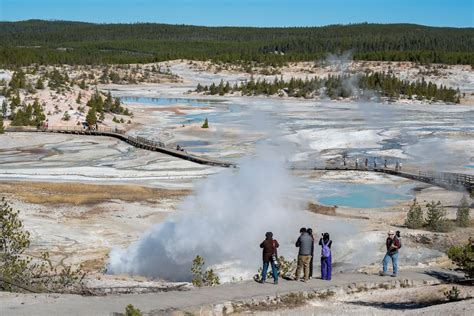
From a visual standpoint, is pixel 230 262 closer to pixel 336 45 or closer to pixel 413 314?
pixel 413 314

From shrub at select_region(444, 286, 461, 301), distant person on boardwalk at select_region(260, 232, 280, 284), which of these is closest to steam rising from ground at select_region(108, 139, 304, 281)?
A: distant person on boardwalk at select_region(260, 232, 280, 284)

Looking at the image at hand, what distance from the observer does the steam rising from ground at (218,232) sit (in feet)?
51.3

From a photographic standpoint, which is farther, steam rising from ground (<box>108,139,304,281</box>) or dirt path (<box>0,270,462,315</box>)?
steam rising from ground (<box>108,139,304,281</box>)

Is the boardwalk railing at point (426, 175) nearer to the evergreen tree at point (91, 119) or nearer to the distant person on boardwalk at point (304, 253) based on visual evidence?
the distant person on boardwalk at point (304, 253)

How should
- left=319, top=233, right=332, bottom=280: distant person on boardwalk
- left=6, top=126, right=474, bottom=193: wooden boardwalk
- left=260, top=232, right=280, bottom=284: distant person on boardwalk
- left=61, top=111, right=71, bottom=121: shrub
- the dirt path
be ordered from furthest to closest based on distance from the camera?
left=61, top=111, right=71, bottom=121: shrub
left=6, top=126, right=474, bottom=193: wooden boardwalk
left=319, top=233, right=332, bottom=280: distant person on boardwalk
left=260, top=232, right=280, bottom=284: distant person on boardwalk
the dirt path

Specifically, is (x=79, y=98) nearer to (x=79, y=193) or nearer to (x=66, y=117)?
(x=66, y=117)

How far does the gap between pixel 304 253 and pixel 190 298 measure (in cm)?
206

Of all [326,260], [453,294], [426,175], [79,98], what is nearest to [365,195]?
[426,175]

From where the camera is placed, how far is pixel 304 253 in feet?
36.5

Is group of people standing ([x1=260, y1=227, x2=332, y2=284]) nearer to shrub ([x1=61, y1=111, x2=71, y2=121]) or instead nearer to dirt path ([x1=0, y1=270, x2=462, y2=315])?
dirt path ([x1=0, y1=270, x2=462, y2=315])

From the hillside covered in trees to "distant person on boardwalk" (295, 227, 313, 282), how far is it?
70011 millimetres

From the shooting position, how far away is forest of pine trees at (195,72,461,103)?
234 feet

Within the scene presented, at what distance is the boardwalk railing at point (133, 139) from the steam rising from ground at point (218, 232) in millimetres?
11171

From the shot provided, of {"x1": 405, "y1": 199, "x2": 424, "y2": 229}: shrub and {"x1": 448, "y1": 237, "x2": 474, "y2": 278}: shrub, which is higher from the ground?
{"x1": 448, "y1": 237, "x2": 474, "y2": 278}: shrub
